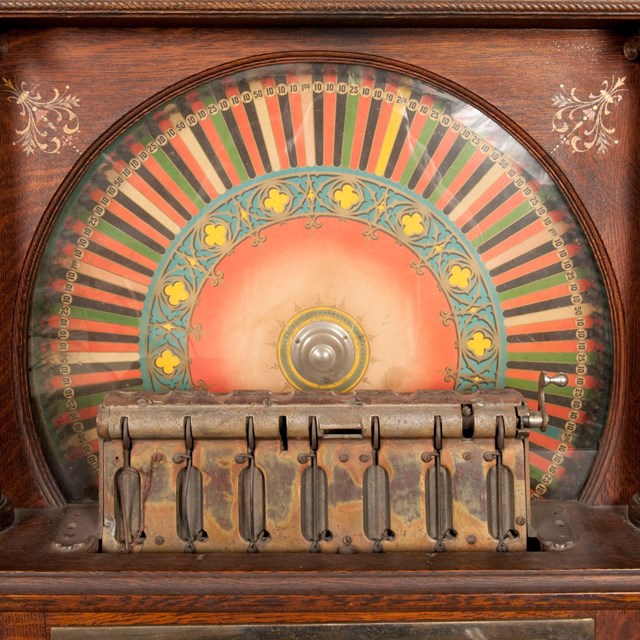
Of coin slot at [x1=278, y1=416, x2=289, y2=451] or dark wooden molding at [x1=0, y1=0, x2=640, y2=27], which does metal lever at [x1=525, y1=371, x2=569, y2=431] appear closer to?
coin slot at [x1=278, y1=416, x2=289, y2=451]

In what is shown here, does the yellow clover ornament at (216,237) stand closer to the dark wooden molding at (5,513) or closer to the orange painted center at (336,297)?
the orange painted center at (336,297)

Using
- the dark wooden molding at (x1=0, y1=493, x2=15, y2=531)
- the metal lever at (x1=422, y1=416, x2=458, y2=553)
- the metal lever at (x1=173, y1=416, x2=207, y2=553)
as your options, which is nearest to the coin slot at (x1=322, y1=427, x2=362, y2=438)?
the metal lever at (x1=422, y1=416, x2=458, y2=553)

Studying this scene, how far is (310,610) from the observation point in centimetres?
121

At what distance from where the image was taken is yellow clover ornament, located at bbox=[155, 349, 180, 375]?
1484 mm

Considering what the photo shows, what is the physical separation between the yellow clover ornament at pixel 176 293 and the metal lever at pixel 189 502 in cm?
28

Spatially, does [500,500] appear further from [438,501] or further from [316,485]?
[316,485]

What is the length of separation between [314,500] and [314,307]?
0.38 metres

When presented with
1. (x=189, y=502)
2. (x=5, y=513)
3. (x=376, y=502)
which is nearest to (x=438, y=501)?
(x=376, y=502)

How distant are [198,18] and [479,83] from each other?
517 mm

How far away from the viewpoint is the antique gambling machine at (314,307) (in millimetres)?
1275

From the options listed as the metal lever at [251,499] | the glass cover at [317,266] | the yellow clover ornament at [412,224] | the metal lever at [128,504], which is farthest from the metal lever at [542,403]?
the metal lever at [128,504]

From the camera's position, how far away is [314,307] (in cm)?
148

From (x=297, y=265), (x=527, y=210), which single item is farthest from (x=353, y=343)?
(x=527, y=210)

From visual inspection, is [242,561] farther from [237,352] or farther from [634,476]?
[634,476]
